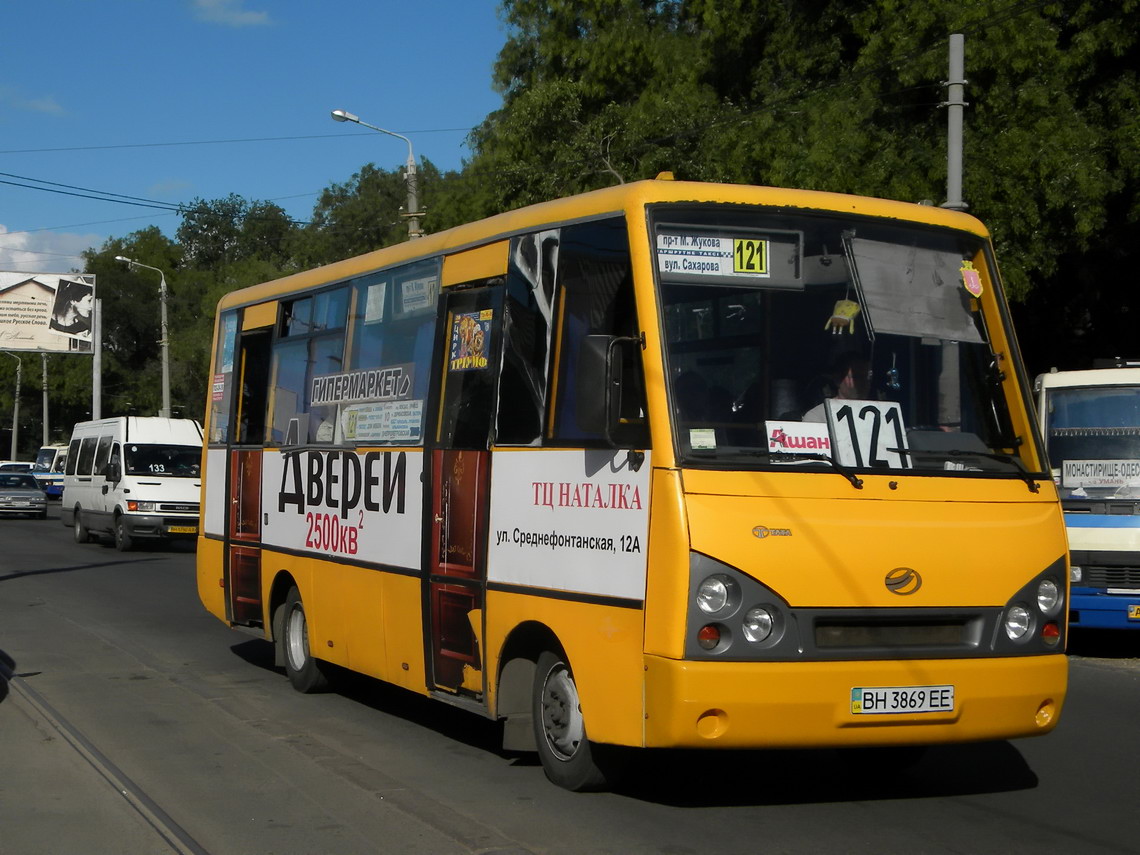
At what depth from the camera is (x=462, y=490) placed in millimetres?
8273

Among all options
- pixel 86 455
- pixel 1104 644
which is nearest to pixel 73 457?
pixel 86 455

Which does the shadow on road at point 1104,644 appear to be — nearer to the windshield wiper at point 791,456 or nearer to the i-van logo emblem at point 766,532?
the windshield wiper at point 791,456

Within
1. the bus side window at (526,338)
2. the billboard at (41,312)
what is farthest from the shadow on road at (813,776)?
the billboard at (41,312)

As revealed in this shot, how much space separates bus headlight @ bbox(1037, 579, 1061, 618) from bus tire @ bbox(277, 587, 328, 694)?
5598mm

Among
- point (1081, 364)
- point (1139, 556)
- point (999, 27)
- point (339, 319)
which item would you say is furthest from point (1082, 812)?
point (1081, 364)

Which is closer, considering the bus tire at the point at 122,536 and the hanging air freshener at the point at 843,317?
the hanging air freshener at the point at 843,317

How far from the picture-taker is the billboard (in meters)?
48.7

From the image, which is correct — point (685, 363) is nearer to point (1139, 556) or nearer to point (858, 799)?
point (858, 799)

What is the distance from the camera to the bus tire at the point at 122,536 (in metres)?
28.3

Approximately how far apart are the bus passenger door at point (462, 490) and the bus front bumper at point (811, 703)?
1.96 meters

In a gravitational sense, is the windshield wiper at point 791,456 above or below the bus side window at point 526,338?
below

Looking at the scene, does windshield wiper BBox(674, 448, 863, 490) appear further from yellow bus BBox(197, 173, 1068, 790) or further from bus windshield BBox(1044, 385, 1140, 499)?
bus windshield BBox(1044, 385, 1140, 499)

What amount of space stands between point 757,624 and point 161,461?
80.2 feet

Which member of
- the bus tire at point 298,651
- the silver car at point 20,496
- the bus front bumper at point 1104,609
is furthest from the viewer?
the silver car at point 20,496
